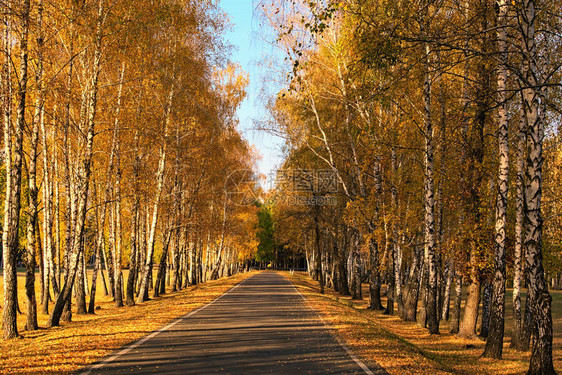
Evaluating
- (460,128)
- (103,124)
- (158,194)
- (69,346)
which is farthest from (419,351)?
(103,124)

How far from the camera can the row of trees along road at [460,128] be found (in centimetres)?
969

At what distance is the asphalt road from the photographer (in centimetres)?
859

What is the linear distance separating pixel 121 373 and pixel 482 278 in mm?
11704

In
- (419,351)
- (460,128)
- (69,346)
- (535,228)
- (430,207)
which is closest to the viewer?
(535,228)

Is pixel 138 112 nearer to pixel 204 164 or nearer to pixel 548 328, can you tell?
pixel 204 164

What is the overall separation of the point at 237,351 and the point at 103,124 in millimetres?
18977

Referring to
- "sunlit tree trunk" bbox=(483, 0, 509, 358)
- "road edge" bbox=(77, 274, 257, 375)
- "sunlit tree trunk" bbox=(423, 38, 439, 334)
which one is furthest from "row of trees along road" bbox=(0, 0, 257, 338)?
"sunlit tree trunk" bbox=(483, 0, 509, 358)

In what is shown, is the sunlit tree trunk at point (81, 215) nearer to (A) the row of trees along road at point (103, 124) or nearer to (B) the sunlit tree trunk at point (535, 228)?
(A) the row of trees along road at point (103, 124)

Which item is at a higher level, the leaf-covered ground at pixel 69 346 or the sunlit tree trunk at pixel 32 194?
the sunlit tree trunk at pixel 32 194

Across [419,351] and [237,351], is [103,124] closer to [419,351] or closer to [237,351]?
[237,351]

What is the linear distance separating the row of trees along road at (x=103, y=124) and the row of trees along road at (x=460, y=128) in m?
5.06

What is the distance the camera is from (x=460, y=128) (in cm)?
1864

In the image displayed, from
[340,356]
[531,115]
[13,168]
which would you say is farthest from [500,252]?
[13,168]

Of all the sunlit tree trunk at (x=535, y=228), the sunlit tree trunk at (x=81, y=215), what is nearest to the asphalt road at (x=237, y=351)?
the sunlit tree trunk at (x=535, y=228)
